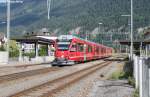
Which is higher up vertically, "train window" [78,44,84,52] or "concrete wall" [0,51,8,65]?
"train window" [78,44,84,52]

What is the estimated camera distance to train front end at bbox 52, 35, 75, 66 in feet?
156

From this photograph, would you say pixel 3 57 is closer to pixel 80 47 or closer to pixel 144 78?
pixel 80 47

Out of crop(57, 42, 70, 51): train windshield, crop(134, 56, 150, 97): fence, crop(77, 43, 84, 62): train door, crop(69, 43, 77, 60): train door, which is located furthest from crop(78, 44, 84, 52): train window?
crop(134, 56, 150, 97): fence

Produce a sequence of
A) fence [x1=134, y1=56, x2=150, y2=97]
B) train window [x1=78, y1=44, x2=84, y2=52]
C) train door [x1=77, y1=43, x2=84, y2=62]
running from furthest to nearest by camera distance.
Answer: train window [x1=78, y1=44, x2=84, y2=52]
train door [x1=77, y1=43, x2=84, y2=62]
fence [x1=134, y1=56, x2=150, y2=97]

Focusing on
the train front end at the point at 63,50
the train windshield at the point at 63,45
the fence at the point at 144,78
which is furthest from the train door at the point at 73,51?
the fence at the point at 144,78

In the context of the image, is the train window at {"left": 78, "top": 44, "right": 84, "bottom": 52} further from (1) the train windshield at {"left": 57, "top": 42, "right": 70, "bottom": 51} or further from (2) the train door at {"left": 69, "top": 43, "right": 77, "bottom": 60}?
(1) the train windshield at {"left": 57, "top": 42, "right": 70, "bottom": 51}

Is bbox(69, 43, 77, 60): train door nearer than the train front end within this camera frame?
No

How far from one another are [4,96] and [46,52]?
227 feet

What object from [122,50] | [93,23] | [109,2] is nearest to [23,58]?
Result: [93,23]

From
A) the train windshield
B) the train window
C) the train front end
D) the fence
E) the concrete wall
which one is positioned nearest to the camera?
the fence

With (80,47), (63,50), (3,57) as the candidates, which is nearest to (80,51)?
(80,47)

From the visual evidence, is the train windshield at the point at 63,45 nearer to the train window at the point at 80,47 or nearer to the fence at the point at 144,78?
the train window at the point at 80,47

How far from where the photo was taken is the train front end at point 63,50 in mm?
47625

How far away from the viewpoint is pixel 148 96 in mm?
12312
